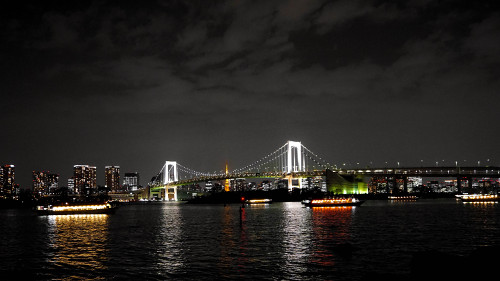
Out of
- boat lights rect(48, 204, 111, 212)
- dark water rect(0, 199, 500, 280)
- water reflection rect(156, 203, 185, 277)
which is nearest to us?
dark water rect(0, 199, 500, 280)

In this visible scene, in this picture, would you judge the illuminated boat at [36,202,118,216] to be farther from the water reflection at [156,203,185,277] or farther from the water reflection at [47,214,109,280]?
the water reflection at [156,203,185,277]

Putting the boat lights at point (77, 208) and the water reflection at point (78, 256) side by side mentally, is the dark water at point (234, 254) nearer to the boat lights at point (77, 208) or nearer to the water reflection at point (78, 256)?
the water reflection at point (78, 256)

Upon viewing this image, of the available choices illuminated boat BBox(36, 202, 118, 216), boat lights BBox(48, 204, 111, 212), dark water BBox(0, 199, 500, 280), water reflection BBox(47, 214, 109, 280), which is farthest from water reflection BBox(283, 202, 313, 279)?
boat lights BBox(48, 204, 111, 212)

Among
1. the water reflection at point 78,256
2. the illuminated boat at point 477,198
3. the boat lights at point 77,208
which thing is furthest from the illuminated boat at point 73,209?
the illuminated boat at point 477,198

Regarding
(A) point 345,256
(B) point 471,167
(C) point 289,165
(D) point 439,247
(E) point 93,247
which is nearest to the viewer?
(A) point 345,256

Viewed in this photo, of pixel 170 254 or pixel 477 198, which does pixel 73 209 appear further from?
pixel 477 198

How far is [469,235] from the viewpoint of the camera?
2981 cm

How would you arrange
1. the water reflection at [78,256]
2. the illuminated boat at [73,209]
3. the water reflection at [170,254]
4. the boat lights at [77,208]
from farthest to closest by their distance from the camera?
the boat lights at [77,208] < the illuminated boat at [73,209] < the water reflection at [170,254] < the water reflection at [78,256]

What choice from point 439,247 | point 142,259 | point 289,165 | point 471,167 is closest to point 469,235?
point 439,247

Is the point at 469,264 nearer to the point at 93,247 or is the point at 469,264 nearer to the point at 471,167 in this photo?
the point at 93,247

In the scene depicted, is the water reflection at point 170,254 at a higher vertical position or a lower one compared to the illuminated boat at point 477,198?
higher

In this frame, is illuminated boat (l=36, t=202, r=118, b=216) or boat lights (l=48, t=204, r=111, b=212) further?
boat lights (l=48, t=204, r=111, b=212)

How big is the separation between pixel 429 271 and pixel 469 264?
1.17 m

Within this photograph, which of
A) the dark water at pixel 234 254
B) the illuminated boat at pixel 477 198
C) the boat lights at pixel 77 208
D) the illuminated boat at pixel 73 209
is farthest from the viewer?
the illuminated boat at pixel 477 198
